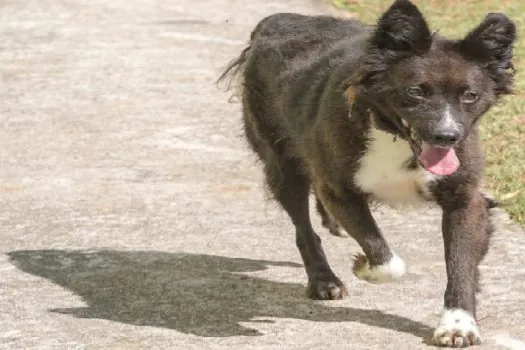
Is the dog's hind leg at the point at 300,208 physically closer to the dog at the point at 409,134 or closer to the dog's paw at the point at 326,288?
the dog's paw at the point at 326,288

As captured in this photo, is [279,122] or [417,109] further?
[279,122]

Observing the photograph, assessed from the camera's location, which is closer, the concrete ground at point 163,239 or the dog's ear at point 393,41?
the dog's ear at point 393,41

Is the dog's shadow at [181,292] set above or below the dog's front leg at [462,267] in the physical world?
below

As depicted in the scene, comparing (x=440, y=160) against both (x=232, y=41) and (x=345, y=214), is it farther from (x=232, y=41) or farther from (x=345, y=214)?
(x=232, y=41)

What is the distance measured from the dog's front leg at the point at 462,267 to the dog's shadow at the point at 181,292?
9.3 inches

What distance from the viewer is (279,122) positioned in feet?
24.6

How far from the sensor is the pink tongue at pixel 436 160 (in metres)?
6.06

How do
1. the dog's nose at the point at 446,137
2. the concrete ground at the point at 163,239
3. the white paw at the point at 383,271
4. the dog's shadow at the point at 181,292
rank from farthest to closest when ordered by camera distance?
the dog's shadow at the point at 181,292 < the concrete ground at the point at 163,239 < the white paw at the point at 383,271 < the dog's nose at the point at 446,137

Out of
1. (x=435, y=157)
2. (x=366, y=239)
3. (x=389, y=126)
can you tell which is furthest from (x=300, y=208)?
(x=435, y=157)

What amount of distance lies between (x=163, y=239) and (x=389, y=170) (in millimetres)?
2388

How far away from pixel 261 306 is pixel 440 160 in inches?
56.0

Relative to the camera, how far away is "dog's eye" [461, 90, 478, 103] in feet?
19.9

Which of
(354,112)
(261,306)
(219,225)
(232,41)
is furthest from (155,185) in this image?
(232,41)

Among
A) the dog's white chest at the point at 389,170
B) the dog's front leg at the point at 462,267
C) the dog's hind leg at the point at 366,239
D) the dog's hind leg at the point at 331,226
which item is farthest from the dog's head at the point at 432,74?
the dog's hind leg at the point at 331,226
